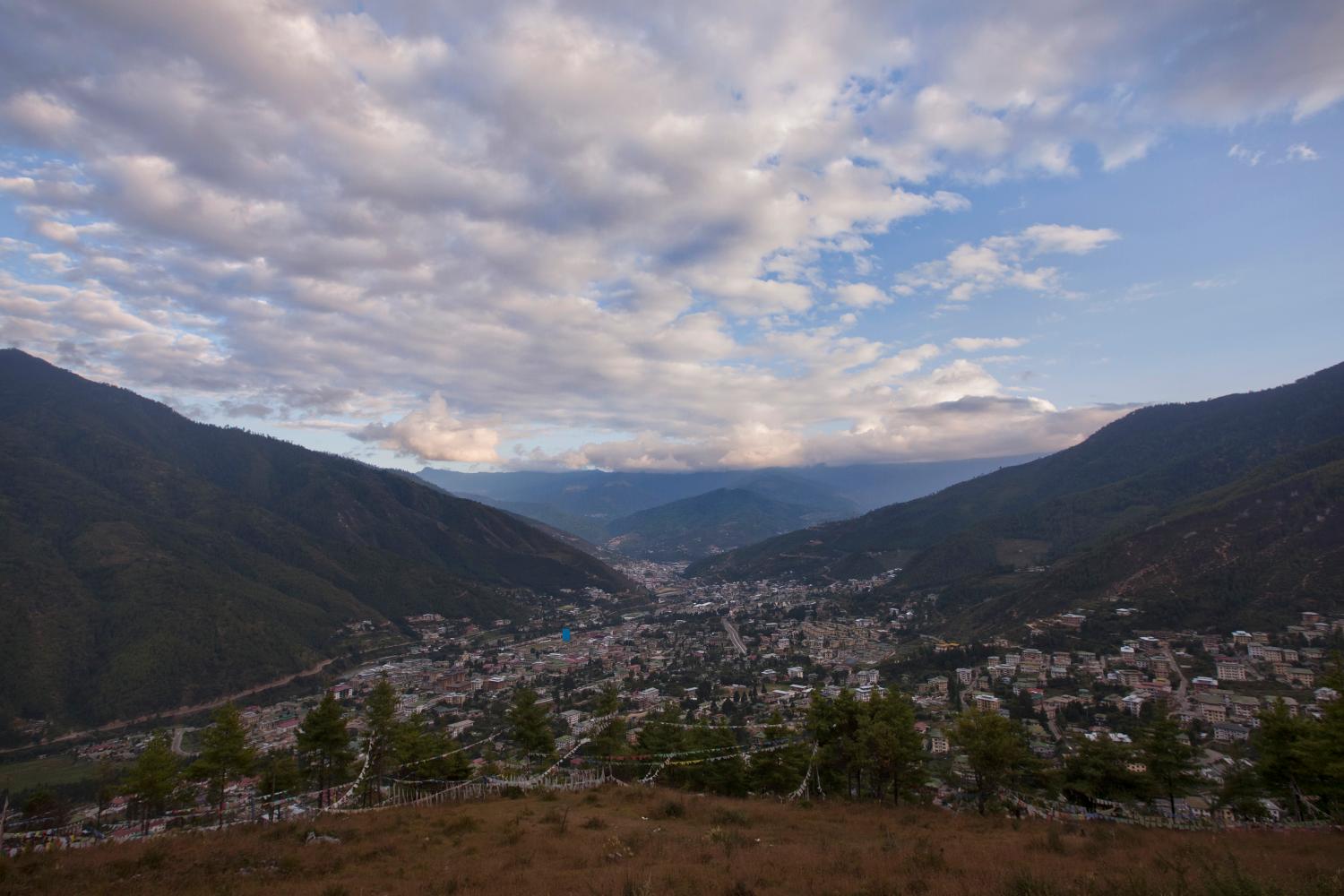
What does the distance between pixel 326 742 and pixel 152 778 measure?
21.8 feet

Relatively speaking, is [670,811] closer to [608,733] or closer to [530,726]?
[608,733]

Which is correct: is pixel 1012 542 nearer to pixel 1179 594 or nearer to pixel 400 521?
pixel 1179 594

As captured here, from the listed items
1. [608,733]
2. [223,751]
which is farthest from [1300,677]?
[223,751]

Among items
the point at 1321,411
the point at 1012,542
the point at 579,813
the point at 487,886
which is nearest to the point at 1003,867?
the point at 487,886

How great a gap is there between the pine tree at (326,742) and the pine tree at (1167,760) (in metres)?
32.5

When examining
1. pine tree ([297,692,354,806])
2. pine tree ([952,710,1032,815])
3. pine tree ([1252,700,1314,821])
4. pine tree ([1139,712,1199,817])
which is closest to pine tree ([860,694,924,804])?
pine tree ([952,710,1032,815])

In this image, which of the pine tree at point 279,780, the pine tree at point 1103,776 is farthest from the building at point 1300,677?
the pine tree at point 279,780

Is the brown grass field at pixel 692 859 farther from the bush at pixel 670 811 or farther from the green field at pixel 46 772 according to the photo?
the green field at pixel 46 772

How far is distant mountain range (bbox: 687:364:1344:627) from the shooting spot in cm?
7019

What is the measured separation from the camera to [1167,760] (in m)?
20.6

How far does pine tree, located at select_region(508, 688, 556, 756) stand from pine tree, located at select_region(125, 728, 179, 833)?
14.1 m

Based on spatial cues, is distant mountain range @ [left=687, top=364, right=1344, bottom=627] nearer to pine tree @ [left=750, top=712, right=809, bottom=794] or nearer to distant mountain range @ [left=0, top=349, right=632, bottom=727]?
pine tree @ [left=750, top=712, right=809, bottom=794]

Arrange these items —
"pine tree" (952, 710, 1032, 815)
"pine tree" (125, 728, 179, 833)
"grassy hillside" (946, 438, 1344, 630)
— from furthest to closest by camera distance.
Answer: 1. "grassy hillside" (946, 438, 1344, 630)
2. "pine tree" (125, 728, 179, 833)
3. "pine tree" (952, 710, 1032, 815)

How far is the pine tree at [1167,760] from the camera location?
20.7 m
